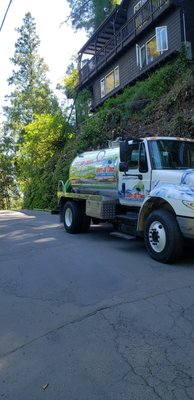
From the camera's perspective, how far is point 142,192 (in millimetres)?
8117

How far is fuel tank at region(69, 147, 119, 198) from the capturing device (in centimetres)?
951

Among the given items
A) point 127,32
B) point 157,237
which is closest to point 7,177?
point 127,32

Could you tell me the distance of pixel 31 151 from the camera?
27.0 meters

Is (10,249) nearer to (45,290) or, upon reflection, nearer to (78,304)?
(45,290)

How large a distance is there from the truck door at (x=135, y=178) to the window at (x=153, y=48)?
544 inches

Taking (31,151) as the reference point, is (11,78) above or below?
above

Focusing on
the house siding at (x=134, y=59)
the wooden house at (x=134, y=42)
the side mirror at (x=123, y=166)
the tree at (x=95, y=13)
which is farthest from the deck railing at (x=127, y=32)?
the side mirror at (x=123, y=166)

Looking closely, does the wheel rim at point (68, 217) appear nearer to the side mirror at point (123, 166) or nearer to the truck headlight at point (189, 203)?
the side mirror at point (123, 166)

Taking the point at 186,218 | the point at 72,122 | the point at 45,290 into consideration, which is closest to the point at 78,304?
the point at 45,290

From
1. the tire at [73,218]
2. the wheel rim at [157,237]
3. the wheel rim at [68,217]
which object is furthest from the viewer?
the wheel rim at [68,217]

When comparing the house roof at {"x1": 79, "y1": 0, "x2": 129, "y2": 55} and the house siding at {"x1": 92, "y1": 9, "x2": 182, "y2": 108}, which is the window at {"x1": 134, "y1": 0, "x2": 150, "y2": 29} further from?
the house roof at {"x1": 79, "y1": 0, "x2": 129, "y2": 55}

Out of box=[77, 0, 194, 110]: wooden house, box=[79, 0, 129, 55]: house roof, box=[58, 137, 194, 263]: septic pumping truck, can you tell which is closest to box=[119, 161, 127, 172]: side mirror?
box=[58, 137, 194, 263]: septic pumping truck

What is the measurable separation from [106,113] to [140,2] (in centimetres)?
961

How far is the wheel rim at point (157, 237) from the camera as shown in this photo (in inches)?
263
